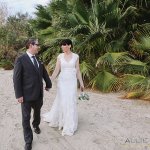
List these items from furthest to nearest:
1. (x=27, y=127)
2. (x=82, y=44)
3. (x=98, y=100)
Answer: (x=82, y=44) < (x=98, y=100) < (x=27, y=127)

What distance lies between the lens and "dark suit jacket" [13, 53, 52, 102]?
6.01 meters

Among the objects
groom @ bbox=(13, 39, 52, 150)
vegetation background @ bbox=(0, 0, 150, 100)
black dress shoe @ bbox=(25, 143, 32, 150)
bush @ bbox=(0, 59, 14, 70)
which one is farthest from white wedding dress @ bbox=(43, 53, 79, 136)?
bush @ bbox=(0, 59, 14, 70)

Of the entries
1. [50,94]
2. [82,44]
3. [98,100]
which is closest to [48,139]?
[98,100]

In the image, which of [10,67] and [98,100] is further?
[10,67]

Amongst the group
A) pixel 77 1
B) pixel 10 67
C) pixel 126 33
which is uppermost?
pixel 77 1

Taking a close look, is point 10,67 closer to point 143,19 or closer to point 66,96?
point 143,19

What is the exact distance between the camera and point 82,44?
464 inches

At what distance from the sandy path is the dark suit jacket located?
891 millimetres

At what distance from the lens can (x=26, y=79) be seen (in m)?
6.12

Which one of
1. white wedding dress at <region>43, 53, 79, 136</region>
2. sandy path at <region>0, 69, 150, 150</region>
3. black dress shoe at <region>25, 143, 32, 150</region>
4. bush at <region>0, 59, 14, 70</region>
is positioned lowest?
bush at <region>0, 59, 14, 70</region>

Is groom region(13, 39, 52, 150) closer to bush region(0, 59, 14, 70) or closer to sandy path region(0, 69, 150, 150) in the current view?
sandy path region(0, 69, 150, 150)

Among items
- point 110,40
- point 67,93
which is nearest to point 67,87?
point 67,93

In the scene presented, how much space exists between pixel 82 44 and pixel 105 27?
89cm

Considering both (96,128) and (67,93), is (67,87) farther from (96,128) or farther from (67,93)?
(96,128)
